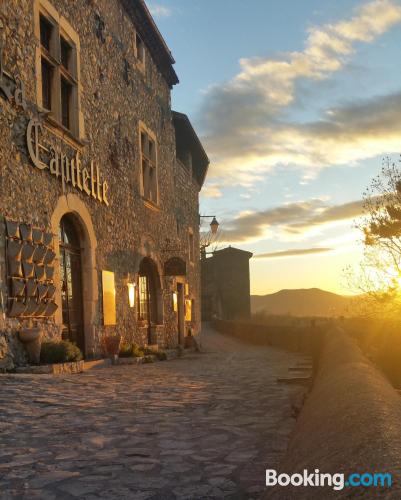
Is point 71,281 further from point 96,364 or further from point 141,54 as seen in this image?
point 141,54

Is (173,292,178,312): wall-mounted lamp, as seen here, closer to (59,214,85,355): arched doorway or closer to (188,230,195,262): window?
(188,230,195,262): window

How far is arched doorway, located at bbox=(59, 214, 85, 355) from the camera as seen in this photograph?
9.87 metres

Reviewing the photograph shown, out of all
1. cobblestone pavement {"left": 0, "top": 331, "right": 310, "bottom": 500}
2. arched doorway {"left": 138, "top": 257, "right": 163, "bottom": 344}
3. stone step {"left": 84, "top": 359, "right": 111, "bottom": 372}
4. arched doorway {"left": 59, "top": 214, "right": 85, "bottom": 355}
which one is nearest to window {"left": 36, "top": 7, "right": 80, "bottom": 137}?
arched doorway {"left": 59, "top": 214, "right": 85, "bottom": 355}

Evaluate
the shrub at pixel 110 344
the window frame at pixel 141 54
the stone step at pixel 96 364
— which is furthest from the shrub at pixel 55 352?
the window frame at pixel 141 54

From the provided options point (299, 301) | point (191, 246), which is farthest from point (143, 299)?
point (299, 301)

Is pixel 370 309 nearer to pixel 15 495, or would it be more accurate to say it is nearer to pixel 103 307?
pixel 103 307

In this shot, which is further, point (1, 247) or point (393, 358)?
point (393, 358)

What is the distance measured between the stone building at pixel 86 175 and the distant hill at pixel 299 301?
10646cm

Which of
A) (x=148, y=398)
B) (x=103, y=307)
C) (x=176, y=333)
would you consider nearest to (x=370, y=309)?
(x=176, y=333)

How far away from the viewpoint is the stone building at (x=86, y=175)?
7.86 metres

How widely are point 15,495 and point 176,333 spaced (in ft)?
50.7

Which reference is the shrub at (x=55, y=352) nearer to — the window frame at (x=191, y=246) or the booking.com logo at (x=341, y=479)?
the booking.com logo at (x=341, y=479)

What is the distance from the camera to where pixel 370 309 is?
17.1 meters

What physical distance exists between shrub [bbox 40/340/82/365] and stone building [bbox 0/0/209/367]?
38 centimetres
